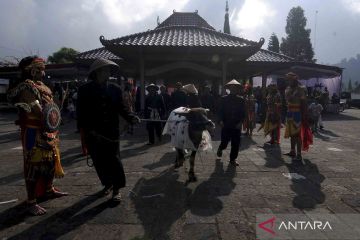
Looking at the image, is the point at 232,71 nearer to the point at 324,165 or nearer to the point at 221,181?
the point at 324,165

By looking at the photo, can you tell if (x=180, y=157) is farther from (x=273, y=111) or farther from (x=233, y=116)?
(x=273, y=111)

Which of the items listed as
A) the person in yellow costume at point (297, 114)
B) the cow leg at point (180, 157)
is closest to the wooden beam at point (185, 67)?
the person in yellow costume at point (297, 114)

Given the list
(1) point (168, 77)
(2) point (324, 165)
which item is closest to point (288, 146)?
(2) point (324, 165)

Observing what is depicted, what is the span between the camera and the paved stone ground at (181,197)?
3.98 meters

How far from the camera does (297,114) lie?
7.78 m

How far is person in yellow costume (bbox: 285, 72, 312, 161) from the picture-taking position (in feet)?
25.4

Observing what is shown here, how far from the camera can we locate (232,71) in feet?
65.6

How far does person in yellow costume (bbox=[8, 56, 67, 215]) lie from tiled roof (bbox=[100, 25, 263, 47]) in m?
8.52

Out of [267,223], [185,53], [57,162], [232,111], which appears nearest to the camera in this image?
[267,223]

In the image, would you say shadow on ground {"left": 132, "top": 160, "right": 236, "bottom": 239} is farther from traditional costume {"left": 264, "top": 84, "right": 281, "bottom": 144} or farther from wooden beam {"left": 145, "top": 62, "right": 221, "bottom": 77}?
wooden beam {"left": 145, "top": 62, "right": 221, "bottom": 77}

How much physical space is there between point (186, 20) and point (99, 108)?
71.8ft

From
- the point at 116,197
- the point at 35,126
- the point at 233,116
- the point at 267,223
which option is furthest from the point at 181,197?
the point at 233,116

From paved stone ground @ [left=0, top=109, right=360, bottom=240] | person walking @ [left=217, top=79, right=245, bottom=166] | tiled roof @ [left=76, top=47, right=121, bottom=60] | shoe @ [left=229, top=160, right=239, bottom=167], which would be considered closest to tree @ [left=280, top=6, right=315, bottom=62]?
tiled roof @ [left=76, top=47, right=121, bottom=60]

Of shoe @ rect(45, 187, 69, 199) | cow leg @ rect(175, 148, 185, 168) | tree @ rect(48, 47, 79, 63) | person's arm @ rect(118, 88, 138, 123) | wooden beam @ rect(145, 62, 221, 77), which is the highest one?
tree @ rect(48, 47, 79, 63)
